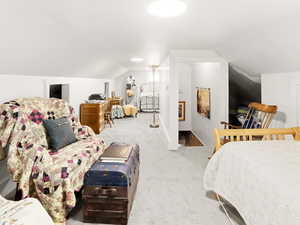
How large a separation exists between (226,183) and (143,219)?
867 mm

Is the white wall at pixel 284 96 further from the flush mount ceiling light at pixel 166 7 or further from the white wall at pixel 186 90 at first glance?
the white wall at pixel 186 90

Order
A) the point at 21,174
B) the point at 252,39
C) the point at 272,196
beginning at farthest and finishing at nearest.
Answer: the point at 252,39, the point at 21,174, the point at 272,196

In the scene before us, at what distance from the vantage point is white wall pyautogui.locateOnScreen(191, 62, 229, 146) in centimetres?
449

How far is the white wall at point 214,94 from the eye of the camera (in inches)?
177

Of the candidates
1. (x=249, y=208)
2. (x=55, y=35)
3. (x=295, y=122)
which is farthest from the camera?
(x=295, y=122)

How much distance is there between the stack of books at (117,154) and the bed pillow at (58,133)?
0.59m

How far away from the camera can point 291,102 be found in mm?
3156

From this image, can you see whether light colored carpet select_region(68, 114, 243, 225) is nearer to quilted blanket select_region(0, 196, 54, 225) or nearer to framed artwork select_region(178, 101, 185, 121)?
quilted blanket select_region(0, 196, 54, 225)

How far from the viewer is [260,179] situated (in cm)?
154

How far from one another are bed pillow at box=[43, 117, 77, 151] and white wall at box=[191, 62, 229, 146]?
2987 millimetres

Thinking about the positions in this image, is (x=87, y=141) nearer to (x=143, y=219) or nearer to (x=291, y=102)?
(x=143, y=219)

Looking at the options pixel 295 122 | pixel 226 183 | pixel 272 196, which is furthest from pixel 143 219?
pixel 295 122

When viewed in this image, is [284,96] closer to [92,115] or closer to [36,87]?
[36,87]

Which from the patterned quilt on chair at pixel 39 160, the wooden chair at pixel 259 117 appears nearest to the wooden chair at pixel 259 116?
the wooden chair at pixel 259 117
